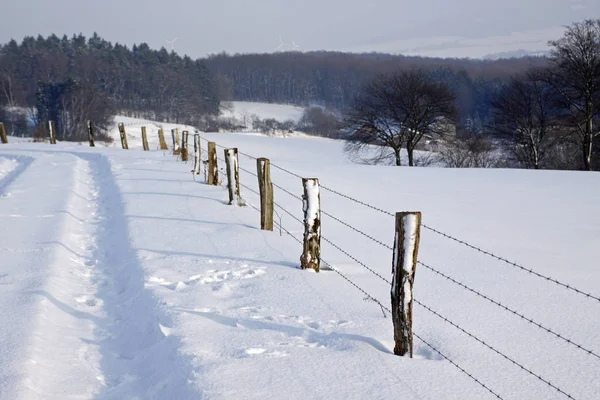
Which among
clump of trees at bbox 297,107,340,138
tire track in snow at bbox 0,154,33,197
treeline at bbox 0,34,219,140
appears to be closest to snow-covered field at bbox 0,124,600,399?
tire track in snow at bbox 0,154,33,197

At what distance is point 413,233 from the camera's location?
4.23m

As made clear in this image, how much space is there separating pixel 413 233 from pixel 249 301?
223cm

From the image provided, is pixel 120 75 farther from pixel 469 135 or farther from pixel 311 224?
pixel 311 224

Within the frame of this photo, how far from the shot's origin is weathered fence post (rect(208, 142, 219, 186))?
44.0 ft

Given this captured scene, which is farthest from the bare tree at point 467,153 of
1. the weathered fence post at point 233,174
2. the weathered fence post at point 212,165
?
the weathered fence post at point 233,174

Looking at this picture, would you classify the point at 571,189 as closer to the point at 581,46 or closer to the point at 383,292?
the point at 383,292

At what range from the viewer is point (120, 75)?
9925cm

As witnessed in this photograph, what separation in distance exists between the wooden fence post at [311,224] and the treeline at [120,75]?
75295mm

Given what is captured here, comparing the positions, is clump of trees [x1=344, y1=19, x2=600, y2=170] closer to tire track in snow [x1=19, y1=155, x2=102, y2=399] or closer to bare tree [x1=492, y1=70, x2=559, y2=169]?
bare tree [x1=492, y1=70, x2=559, y2=169]

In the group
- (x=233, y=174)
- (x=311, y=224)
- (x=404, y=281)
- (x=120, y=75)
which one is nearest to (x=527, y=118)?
(x=233, y=174)

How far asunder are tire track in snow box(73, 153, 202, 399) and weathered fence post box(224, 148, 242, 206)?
11.4 feet

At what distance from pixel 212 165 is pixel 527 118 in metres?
32.8

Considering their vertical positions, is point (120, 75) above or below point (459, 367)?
above

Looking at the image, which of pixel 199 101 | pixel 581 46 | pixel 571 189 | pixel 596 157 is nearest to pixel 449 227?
pixel 571 189
